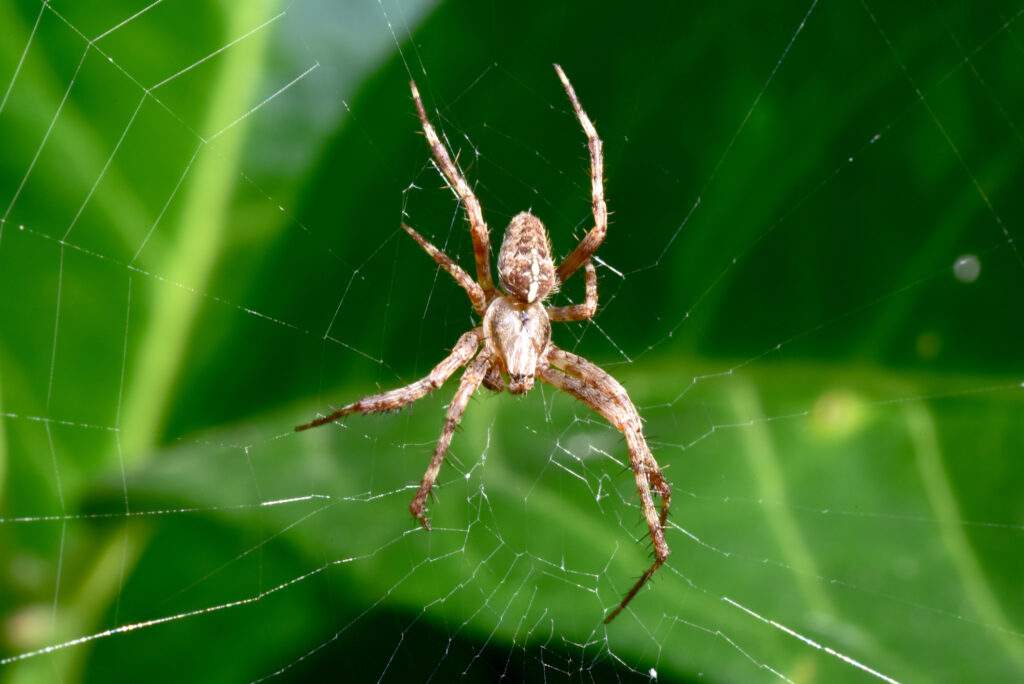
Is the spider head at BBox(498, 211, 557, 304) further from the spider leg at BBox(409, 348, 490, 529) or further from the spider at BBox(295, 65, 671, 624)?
the spider leg at BBox(409, 348, 490, 529)

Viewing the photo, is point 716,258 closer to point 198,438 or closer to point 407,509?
point 407,509

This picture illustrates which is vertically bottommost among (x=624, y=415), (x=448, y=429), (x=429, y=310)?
(x=448, y=429)

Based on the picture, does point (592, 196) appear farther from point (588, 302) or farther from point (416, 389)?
point (416, 389)

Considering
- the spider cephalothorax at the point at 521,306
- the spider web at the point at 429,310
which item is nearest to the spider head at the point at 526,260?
the spider cephalothorax at the point at 521,306

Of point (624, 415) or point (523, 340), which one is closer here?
point (624, 415)

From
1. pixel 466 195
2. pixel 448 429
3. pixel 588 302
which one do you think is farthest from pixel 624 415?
pixel 466 195

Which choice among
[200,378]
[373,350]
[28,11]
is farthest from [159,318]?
[28,11]

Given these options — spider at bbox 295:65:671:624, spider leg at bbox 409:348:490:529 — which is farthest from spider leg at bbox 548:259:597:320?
spider leg at bbox 409:348:490:529

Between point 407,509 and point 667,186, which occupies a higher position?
point 667,186
